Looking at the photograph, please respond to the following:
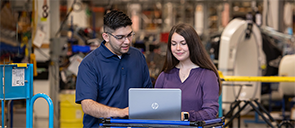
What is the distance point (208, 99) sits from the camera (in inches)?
97.0

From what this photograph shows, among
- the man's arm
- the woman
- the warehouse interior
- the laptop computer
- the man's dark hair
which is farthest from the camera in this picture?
the warehouse interior

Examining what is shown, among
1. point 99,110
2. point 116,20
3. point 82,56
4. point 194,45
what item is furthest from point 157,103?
point 82,56

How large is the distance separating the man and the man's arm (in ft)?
0.09

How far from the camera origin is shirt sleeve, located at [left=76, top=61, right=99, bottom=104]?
2.53 meters

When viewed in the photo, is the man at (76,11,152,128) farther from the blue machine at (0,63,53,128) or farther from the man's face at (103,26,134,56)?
the blue machine at (0,63,53,128)

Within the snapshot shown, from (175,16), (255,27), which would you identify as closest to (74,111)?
(255,27)

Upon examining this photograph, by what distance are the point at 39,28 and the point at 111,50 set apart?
2.86 m

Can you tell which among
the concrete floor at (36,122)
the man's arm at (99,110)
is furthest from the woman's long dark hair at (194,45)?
the concrete floor at (36,122)

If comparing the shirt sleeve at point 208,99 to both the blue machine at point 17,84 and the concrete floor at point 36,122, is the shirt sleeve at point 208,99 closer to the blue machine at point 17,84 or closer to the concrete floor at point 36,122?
the blue machine at point 17,84

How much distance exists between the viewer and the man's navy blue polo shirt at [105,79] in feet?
8.42

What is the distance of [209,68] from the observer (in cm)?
262

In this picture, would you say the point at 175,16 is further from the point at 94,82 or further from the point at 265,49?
the point at 94,82

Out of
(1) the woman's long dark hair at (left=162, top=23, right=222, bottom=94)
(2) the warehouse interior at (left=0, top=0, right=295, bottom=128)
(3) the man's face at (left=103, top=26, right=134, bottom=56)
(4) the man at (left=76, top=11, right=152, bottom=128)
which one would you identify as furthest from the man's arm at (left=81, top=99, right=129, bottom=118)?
(2) the warehouse interior at (left=0, top=0, right=295, bottom=128)

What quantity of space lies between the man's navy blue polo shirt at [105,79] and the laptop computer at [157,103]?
56cm
